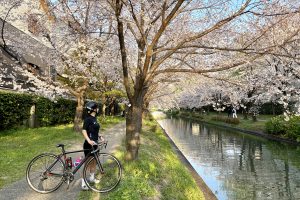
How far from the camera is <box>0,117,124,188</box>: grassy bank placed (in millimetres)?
8209

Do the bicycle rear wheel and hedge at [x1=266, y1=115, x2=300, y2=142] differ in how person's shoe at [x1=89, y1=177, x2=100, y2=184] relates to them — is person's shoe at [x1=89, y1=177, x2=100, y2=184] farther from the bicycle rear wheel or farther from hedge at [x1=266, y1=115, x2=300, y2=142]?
hedge at [x1=266, y1=115, x2=300, y2=142]

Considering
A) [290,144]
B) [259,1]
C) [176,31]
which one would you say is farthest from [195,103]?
[259,1]

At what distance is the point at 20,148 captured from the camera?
12.0 meters

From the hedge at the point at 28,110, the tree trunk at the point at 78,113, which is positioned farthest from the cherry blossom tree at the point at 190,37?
the hedge at the point at 28,110

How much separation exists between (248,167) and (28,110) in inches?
511

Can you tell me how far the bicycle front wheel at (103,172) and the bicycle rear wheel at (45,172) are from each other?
536 mm

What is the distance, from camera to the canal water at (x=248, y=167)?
11.8 metres

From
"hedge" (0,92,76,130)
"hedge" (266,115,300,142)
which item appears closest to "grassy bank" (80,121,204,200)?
"hedge" (0,92,76,130)

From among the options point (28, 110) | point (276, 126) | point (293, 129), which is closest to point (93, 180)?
point (28, 110)

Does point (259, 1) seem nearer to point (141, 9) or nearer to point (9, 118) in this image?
point (141, 9)

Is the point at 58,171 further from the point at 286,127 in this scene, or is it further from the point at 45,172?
the point at 286,127

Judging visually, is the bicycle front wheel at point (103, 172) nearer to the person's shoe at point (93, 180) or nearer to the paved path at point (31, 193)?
the person's shoe at point (93, 180)

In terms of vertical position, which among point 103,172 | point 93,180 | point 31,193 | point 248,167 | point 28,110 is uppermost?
point 28,110

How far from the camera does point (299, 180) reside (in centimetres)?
1305
